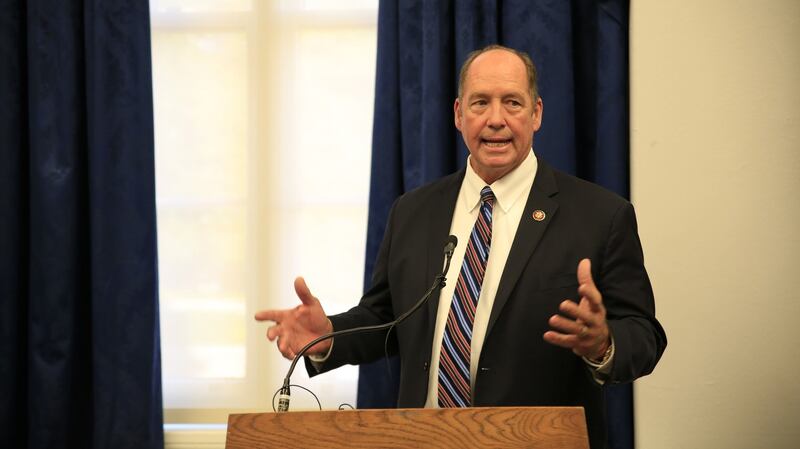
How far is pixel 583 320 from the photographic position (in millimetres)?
1623

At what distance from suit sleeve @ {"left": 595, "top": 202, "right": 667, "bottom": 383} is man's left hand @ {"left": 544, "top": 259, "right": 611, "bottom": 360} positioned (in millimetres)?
141

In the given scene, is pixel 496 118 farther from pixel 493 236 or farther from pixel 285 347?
pixel 285 347

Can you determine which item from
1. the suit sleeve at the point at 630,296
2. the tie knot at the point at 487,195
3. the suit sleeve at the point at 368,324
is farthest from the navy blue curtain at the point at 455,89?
the suit sleeve at the point at 630,296

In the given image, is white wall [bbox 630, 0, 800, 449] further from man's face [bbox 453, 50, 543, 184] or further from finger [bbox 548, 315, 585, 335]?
finger [bbox 548, 315, 585, 335]

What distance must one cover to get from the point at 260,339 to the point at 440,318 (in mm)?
1723

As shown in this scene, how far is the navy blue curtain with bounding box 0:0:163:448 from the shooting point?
3.54 metres

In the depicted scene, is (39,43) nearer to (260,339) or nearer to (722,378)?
(260,339)

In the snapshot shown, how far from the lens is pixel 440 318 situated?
7.13 feet

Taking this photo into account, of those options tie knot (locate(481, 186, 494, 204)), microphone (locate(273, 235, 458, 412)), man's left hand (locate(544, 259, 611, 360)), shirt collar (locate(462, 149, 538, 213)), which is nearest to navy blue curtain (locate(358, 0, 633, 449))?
shirt collar (locate(462, 149, 538, 213))

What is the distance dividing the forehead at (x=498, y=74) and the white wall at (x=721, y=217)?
0.82 m

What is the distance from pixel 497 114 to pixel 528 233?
1.21ft

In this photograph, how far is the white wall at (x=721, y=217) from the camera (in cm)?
280

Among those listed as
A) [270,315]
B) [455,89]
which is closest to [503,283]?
[270,315]

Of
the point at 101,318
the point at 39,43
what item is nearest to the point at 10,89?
the point at 39,43
